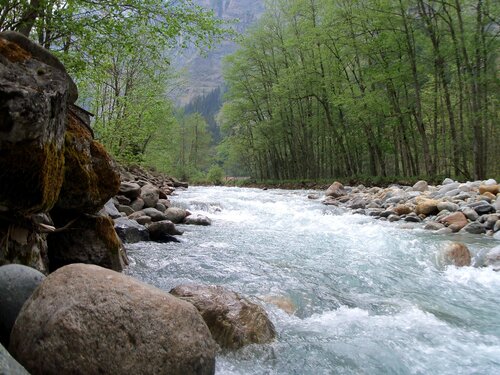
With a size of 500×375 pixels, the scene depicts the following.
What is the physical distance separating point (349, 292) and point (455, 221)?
5176 millimetres

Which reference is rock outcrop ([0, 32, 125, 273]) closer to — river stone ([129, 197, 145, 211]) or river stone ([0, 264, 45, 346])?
river stone ([0, 264, 45, 346])

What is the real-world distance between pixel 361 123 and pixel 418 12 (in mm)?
6974

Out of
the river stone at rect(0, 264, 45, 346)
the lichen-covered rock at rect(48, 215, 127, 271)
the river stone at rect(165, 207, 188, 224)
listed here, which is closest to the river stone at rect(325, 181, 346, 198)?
the river stone at rect(165, 207, 188, 224)

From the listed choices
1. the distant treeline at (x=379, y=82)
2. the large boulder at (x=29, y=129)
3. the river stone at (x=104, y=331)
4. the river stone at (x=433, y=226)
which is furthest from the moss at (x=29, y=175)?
the distant treeline at (x=379, y=82)

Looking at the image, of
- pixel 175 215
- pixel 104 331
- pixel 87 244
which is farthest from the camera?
pixel 175 215

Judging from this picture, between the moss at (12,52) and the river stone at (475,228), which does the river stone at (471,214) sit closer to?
the river stone at (475,228)

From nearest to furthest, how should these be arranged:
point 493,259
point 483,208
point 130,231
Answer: point 493,259 < point 130,231 < point 483,208

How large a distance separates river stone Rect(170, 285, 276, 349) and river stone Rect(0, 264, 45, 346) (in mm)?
1299

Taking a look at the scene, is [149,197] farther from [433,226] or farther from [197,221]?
[433,226]

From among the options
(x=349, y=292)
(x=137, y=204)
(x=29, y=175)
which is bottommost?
(x=349, y=292)

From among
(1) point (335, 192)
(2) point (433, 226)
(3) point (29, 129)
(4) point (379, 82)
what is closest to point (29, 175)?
(3) point (29, 129)

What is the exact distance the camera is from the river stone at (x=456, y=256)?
5.84 meters

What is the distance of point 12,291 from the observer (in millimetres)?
2627

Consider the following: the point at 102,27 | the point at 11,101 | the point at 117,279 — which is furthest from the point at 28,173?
the point at 102,27
